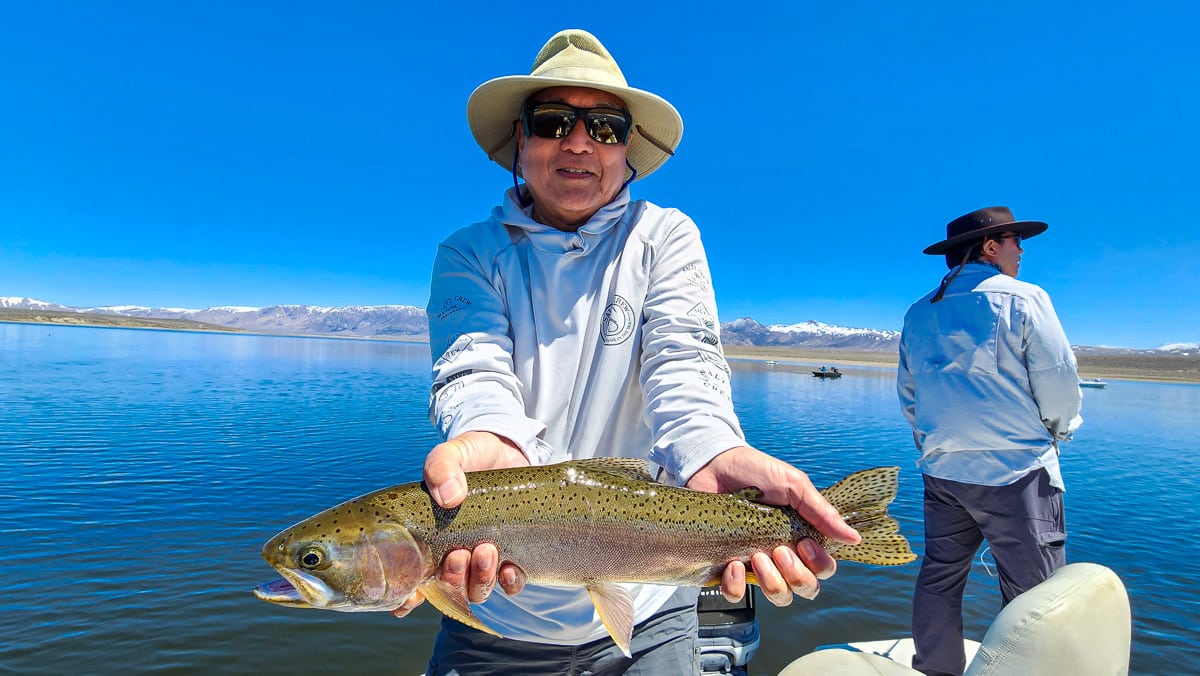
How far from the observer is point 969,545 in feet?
19.2

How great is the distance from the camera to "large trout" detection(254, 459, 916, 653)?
2.71m

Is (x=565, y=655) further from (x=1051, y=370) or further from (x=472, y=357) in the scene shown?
(x=1051, y=370)

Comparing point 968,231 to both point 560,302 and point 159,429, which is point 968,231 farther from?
point 159,429

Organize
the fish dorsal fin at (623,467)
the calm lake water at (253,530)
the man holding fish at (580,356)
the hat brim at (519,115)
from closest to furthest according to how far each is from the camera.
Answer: the man holding fish at (580,356) < the fish dorsal fin at (623,467) < the hat brim at (519,115) < the calm lake water at (253,530)

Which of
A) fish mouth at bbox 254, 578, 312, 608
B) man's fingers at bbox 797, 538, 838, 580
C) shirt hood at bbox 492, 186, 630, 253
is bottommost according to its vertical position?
fish mouth at bbox 254, 578, 312, 608

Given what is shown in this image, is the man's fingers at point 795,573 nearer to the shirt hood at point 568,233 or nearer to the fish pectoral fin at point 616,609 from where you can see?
the fish pectoral fin at point 616,609

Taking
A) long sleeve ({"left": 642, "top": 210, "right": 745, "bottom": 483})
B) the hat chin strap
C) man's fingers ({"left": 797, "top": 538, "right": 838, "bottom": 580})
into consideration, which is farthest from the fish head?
the hat chin strap

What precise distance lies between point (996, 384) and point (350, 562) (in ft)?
18.7

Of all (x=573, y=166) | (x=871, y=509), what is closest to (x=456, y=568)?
(x=871, y=509)

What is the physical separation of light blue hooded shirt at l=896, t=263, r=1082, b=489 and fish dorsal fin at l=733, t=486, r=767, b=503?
389 cm

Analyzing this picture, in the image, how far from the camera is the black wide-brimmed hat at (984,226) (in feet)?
20.0

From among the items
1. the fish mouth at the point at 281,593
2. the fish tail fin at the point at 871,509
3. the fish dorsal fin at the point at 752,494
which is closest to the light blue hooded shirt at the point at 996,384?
the fish tail fin at the point at 871,509

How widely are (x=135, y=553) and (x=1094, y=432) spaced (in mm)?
44740

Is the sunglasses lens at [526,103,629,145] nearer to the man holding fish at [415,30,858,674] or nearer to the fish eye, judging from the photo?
the man holding fish at [415,30,858,674]
